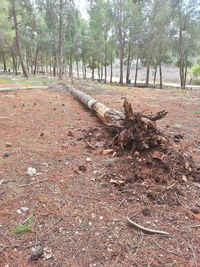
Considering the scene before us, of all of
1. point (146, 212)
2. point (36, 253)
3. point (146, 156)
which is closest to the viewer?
point (36, 253)

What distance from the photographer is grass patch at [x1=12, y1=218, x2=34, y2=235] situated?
4.73 ft

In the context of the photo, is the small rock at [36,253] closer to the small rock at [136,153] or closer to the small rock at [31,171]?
the small rock at [31,171]

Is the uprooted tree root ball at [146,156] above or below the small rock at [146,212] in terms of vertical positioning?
above

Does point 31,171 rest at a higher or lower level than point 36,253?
higher

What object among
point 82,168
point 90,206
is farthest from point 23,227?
point 82,168

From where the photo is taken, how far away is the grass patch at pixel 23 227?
144cm

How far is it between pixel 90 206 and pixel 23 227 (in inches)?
21.9

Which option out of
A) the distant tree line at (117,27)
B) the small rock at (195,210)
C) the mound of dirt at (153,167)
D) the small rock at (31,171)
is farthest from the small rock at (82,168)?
the distant tree line at (117,27)

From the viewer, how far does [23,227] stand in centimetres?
148

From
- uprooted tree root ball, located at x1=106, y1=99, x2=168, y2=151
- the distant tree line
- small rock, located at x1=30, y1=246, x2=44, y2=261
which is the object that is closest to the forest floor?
small rock, located at x1=30, y1=246, x2=44, y2=261

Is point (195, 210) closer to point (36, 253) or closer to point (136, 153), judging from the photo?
point (136, 153)

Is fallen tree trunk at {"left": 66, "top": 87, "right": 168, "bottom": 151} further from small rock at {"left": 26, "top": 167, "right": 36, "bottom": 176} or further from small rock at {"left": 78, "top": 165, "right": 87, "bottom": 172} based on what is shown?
small rock at {"left": 26, "top": 167, "right": 36, "bottom": 176}

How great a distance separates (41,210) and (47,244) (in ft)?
1.20

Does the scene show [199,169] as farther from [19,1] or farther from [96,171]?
[19,1]
